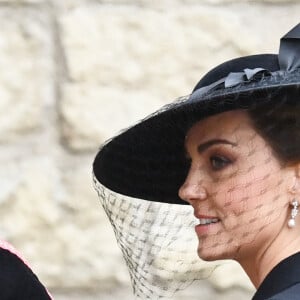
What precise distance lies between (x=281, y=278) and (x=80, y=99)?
3.40ft

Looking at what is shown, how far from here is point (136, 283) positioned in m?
1.82

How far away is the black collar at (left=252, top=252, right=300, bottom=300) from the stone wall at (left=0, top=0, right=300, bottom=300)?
952 mm

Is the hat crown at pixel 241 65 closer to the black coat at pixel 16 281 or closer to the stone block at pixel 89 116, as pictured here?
the black coat at pixel 16 281

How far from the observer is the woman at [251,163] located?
1.45 meters

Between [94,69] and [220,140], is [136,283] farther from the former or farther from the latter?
[94,69]

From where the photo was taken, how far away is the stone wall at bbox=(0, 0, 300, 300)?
2357mm

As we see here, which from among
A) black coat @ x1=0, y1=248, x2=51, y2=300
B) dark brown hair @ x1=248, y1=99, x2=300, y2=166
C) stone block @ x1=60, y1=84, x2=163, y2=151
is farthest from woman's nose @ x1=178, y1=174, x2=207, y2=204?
stone block @ x1=60, y1=84, x2=163, y2=151

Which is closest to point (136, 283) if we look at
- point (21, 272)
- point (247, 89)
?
point (21, 272)

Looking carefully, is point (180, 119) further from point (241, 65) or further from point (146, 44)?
point (146, 44)

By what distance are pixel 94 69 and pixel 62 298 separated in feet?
1.73

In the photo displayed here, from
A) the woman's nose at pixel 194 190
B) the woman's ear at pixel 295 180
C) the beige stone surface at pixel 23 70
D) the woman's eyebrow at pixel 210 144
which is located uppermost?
the woman's eyebrow at pixel 210 144

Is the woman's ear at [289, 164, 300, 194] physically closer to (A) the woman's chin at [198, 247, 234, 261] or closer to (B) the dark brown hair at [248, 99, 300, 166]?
(B) the dark brown hair at [248, 99, 300, 166]

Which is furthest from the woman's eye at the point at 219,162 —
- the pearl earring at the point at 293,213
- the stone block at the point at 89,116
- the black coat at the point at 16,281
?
the stone block at the point at 89,116

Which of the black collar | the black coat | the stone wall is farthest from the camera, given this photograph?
the stone wall
